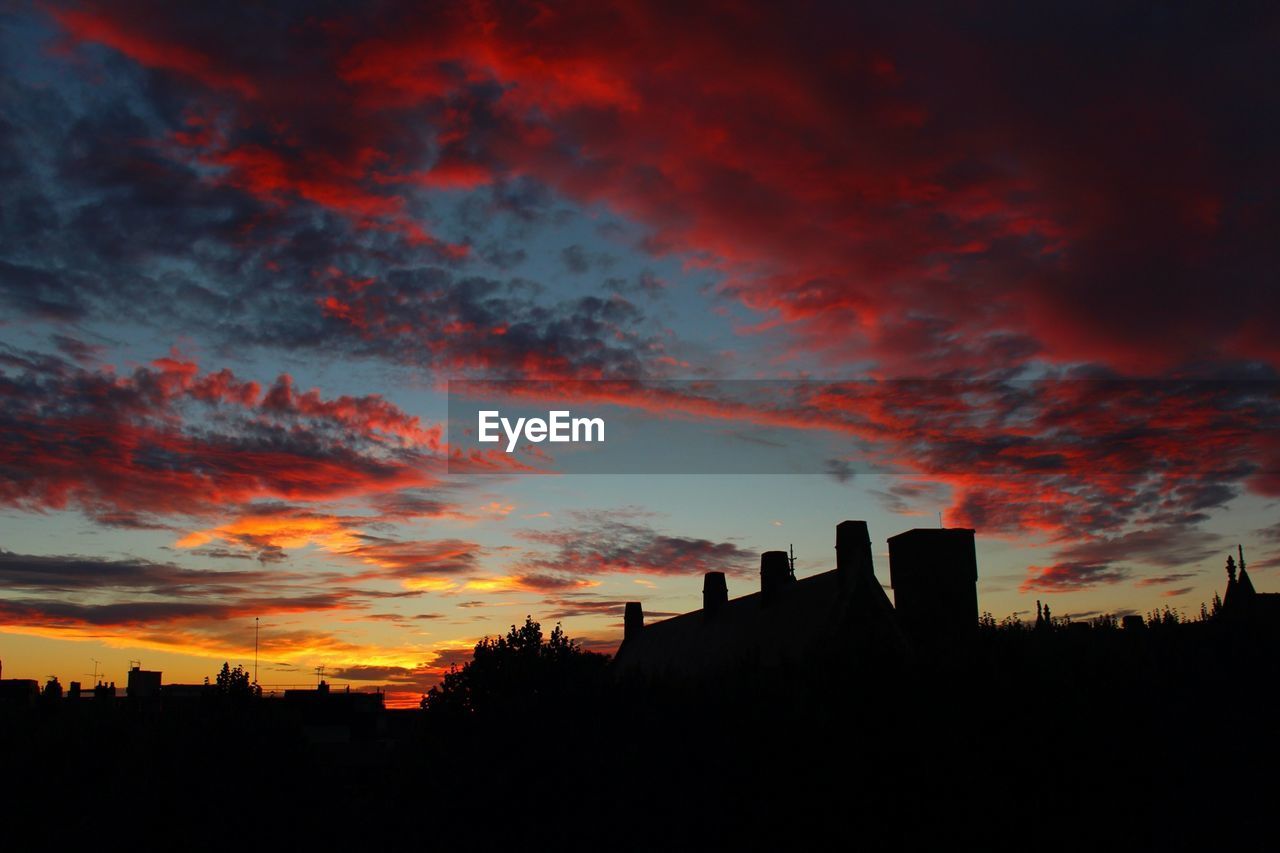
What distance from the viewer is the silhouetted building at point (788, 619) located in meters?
46.1

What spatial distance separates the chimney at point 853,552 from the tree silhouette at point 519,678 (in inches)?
470

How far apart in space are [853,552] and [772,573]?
8.16 m

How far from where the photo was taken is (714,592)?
66938 millimetres

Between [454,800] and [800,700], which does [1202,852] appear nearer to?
[800,700]

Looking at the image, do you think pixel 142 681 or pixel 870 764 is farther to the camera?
pixel 142 681

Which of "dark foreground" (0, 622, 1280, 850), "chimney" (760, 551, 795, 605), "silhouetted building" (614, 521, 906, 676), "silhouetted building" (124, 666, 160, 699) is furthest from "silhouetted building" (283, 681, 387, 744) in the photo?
"dark foreground" (0, 622, 1280, 850)

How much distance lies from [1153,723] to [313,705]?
9316cm

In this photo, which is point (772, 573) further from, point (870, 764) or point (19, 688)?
point (19, 688)

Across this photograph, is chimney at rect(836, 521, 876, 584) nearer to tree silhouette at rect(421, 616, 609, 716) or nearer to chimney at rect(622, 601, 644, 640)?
tree silhouette at rect(421, 616, 609, 716)

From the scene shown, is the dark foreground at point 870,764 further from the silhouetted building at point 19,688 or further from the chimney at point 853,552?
the silhouetted building at point 19,688

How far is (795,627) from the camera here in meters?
51.1

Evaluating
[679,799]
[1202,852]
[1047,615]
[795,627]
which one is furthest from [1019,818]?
[795,627]

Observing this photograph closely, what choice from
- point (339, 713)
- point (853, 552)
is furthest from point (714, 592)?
point (339, 713)

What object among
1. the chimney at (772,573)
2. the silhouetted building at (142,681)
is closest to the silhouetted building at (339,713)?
the silhouetted building at (142,681)
